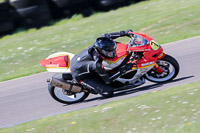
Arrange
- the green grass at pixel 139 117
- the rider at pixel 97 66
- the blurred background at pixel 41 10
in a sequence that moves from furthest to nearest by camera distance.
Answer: the blurred background at pixel 41 10 < the rider at pixel 97 66 < the green grass at pixel 139 117

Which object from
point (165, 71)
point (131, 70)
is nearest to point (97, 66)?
point (131, 70)

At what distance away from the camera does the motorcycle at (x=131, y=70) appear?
700 centimetres

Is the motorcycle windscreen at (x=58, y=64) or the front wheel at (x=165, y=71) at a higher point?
the motorcycle windscreen at (x=58, y=64)

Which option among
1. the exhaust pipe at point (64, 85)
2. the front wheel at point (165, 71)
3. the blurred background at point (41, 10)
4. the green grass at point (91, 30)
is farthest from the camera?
the blurred background at point (41, 10)

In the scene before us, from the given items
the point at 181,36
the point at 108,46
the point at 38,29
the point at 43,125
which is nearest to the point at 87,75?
the point at 108,46

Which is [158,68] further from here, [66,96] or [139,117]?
[66,96]

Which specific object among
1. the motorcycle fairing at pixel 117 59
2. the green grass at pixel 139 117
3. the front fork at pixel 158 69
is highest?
the motorcycle fairing at pixel 117 59

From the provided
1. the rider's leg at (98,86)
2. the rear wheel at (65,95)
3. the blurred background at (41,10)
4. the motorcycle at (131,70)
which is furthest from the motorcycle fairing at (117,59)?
the blurred background at (41,10)

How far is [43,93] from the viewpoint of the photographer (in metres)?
8.69

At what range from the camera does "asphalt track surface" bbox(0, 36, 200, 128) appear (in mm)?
7500

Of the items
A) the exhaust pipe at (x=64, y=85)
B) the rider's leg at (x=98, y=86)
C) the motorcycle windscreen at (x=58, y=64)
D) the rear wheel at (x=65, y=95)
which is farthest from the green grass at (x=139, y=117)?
the motorcycle windscreen at (x=58, y=64)

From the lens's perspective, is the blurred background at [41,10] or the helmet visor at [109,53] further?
the blurred background at [41,10]

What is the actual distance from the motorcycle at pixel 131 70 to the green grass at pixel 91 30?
10.1ft

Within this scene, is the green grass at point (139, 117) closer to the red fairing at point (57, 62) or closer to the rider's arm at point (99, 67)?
the rider's arm at point (99, 67)
